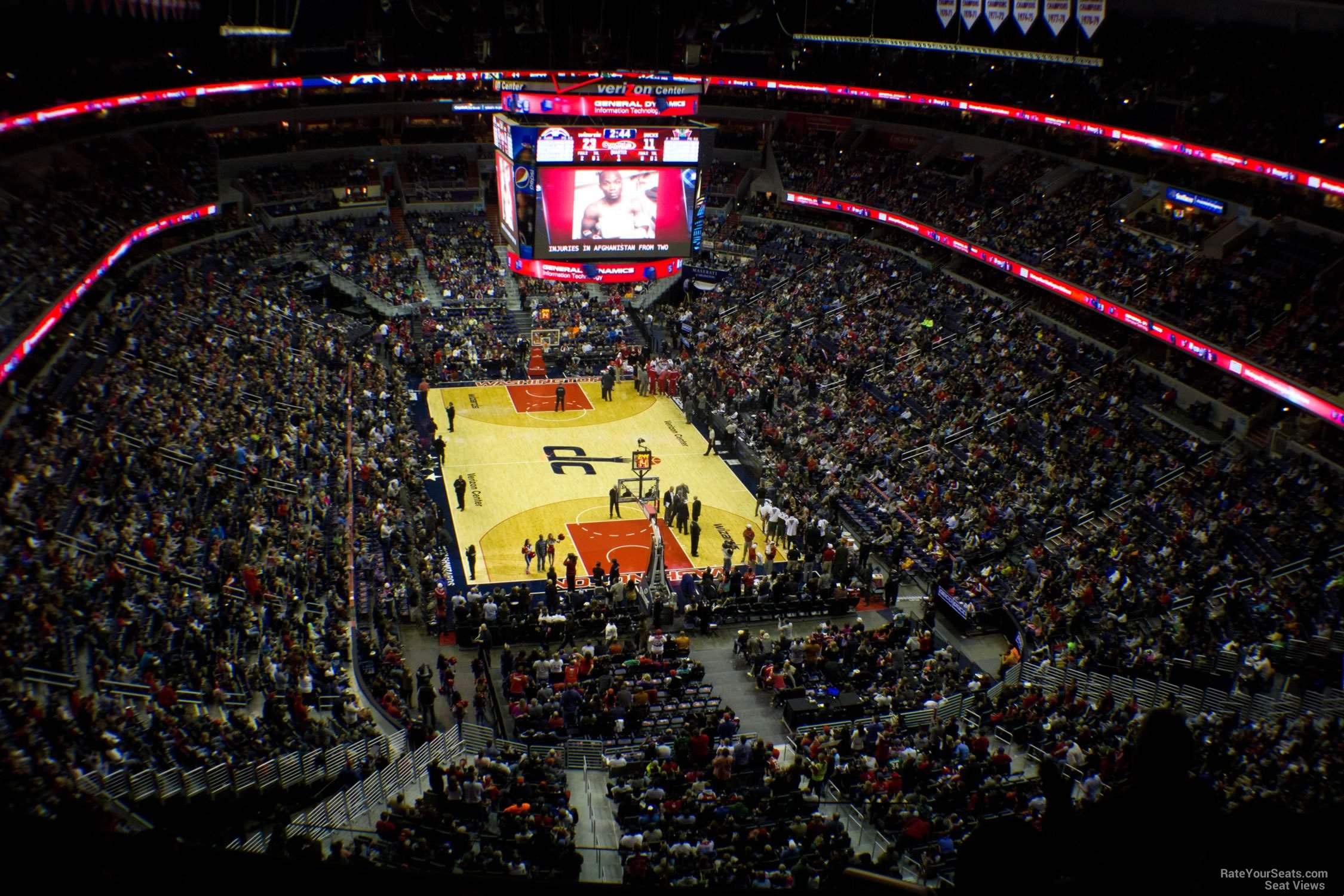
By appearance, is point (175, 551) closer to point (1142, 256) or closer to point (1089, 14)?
point (1089, 14)

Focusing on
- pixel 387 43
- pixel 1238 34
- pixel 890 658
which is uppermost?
pixel 387 43

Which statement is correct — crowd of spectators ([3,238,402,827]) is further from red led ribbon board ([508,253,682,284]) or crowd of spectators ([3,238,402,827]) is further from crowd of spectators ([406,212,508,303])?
crowd of spectators ([406,212,508,303])

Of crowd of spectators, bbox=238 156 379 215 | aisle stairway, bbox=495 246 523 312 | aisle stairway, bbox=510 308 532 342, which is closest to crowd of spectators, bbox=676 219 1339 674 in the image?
aisle stairway, bbox=510 308 532 342

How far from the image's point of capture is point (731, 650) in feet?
79.0

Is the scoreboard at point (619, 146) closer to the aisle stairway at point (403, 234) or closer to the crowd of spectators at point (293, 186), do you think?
the aisle stairway at point (403, 234)

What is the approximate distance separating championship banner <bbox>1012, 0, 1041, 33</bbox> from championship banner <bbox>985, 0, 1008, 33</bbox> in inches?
21.2

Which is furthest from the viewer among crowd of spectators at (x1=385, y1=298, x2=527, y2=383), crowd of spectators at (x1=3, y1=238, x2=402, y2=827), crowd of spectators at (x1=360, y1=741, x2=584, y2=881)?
crowd of spectators at (x1=385, y1=298, x2=527, y2=383)

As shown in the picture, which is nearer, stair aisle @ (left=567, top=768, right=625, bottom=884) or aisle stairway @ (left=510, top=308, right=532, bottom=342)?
stair aisle @ (left=567, top=768, right=625, bottom=884)

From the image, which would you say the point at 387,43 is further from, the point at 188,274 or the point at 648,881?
the point at 648,881

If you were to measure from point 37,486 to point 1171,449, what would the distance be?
26604 mm

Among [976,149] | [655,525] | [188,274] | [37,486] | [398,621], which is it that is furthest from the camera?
[976,149]

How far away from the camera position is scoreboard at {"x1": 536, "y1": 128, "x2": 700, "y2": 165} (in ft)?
92.4

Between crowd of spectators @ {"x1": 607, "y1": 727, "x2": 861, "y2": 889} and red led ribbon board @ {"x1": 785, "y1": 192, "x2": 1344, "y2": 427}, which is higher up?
red led ribbon board @ {"x1": 785, "y1": 192, "x2": 1344, "y2": 427}

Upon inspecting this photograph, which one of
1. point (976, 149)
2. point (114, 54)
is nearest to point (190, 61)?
point (114, 54)
